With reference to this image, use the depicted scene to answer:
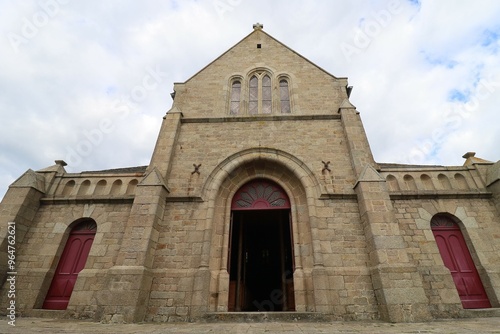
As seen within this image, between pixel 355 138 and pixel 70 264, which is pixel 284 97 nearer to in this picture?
pixel 355 138

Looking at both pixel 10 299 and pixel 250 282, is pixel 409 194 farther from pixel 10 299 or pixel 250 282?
pixel 10 299

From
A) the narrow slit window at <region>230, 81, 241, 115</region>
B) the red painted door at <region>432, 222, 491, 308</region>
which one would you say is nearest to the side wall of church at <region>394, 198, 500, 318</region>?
the red painted door at <region>432, 222, 491, 308</region>

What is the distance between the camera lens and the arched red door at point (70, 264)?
22.7ft

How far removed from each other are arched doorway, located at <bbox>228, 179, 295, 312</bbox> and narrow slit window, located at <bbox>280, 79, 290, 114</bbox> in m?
3.37

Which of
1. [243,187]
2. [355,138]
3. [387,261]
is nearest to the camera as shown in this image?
[387,261]

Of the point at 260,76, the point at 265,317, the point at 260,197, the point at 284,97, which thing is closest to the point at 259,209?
the point at 260,197

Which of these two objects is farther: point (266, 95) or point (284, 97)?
point (266, 95)

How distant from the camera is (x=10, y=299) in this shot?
6.59 metres

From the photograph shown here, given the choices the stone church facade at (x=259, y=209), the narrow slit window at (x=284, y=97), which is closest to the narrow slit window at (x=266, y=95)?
the stone church facade at (x=259, y=209)

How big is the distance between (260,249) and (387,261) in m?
8.74

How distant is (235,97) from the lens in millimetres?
10539

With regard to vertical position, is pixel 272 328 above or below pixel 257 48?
below

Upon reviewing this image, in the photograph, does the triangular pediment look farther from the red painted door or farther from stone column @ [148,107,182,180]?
the red painted door

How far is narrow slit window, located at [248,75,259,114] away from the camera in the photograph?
10.2 metres
